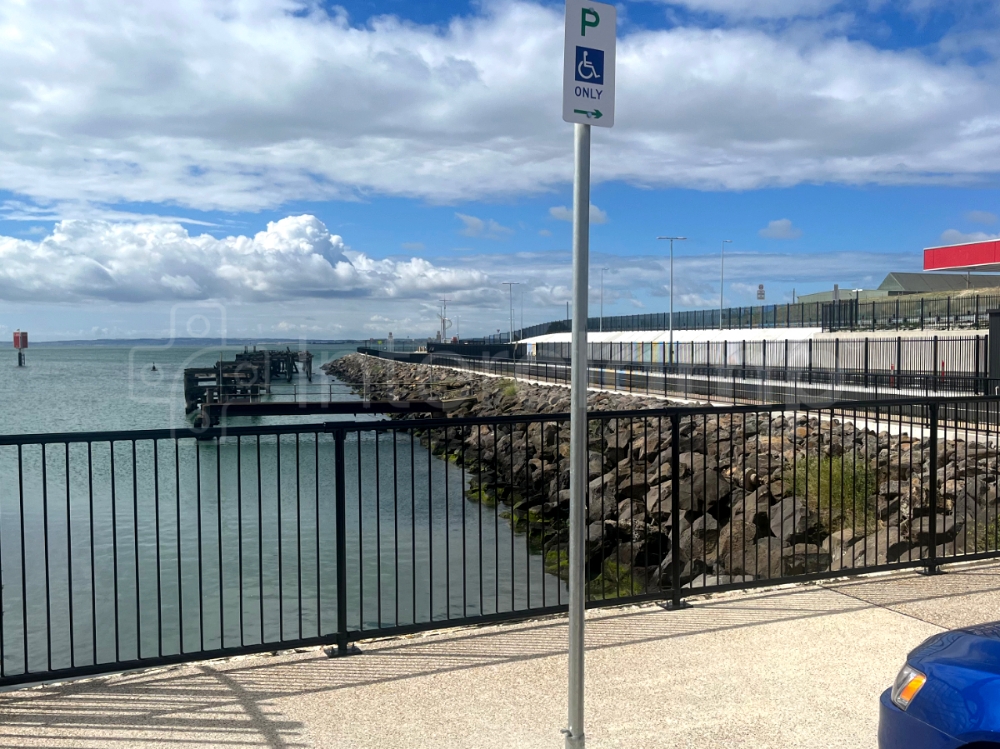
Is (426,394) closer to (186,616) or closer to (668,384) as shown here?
(668,384)

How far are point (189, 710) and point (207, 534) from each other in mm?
14928

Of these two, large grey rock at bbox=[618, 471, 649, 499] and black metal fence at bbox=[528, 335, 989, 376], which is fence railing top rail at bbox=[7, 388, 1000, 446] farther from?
black metal fence at bbox=[528, 335, 989, 376]

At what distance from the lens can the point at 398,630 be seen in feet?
18.7

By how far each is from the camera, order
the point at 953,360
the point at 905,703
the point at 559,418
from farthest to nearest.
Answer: the point at 953,360, the point at 559,418, the point at 905,703

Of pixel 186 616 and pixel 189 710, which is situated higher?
pixel 189 710

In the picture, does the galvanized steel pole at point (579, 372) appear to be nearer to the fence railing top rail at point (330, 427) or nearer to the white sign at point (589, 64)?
the white sign at point (589, 64)

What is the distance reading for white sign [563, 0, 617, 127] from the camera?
11.3ft

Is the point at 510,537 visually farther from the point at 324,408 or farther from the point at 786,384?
the point at 324,408

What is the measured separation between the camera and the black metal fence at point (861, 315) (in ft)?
130

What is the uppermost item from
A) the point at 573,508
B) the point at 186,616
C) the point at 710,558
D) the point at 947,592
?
the point at 573,508

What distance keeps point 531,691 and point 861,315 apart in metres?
43.6

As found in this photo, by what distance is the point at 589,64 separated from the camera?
3479mm

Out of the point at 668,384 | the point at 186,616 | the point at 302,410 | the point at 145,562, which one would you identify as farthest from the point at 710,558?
the point at 302,410

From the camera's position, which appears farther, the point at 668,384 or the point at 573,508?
the point at 668,384
